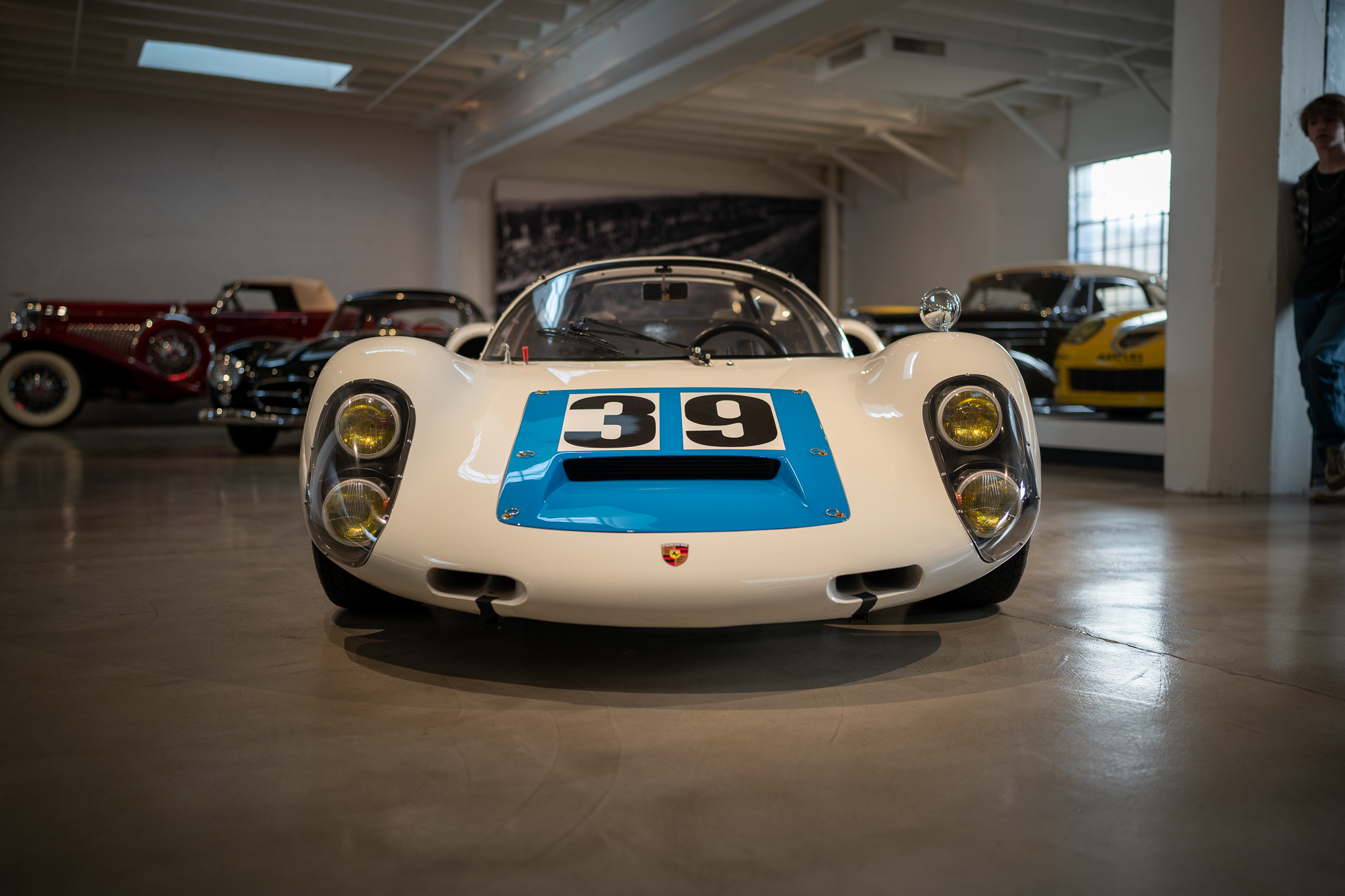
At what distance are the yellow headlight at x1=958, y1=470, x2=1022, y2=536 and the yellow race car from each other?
15.4ft

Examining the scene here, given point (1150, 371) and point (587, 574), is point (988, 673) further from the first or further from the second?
point (1150, 371)

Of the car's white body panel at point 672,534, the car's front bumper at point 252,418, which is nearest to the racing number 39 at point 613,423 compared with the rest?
the car's white body panel at point 672,534

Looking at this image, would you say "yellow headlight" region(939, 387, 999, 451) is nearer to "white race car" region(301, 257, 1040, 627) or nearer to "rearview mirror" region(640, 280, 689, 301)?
"white race car" region(301, 257, 1040, 627)

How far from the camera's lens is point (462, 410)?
2.24 meters

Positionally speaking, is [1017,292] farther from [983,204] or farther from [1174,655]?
[1174,655]

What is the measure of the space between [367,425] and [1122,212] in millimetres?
11888

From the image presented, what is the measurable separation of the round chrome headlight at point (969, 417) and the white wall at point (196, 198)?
508 inches

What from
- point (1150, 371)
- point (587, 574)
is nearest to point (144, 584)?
point (587, 574)

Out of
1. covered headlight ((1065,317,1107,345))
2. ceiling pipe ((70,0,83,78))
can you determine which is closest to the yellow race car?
covered headlight ((1065,317,1107,345))

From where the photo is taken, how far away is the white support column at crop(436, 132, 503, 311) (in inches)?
546

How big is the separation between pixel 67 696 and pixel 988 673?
1.70 metres

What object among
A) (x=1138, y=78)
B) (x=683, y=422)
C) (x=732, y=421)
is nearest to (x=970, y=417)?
(x=732, y=421)

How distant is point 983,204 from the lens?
14.0m

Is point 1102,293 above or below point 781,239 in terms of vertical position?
below
